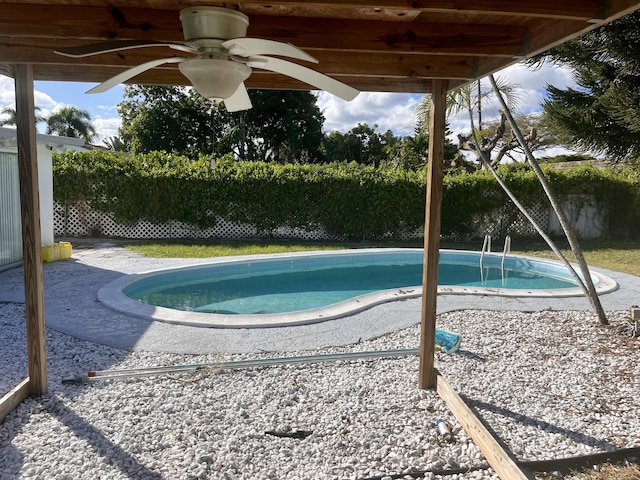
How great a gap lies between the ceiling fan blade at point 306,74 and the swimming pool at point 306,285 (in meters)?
3.52

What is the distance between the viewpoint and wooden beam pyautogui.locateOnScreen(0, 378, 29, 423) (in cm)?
312

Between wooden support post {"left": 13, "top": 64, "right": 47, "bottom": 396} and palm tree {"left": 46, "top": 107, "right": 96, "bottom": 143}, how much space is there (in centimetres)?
3587

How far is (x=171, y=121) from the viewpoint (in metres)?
21.7

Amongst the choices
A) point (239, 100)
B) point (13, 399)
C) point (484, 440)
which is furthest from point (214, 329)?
point (484, 440)

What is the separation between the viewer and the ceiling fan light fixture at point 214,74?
2012 millimetres

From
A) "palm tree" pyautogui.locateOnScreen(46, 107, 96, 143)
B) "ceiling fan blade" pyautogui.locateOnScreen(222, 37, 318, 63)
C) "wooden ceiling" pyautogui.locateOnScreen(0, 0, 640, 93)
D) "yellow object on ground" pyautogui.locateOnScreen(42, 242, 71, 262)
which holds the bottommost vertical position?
"yellow object on ground" pyautogui.locateOnScreen(42, 242, 71, 262)

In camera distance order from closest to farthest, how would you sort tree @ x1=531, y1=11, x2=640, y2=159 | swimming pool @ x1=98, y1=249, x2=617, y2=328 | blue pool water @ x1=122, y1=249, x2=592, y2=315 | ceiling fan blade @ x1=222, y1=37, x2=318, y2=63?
ceiling fan blade @ x1=222, y1=37, x2=318, y2=63 < tree @ x1=531, y1=11, x2=640, y2=159 < swimming pool @ x1=98, y1=249, x2=617, y2=328 < blue pool water @ x1=122, y1=249, x2=592, y2=315

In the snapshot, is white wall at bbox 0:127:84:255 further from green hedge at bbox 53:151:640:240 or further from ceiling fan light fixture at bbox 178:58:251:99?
ceiling fan light fixture at bbox 178:58:251:99

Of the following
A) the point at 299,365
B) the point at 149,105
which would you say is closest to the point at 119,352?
the point at 299,365

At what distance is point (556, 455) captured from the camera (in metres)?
2.87

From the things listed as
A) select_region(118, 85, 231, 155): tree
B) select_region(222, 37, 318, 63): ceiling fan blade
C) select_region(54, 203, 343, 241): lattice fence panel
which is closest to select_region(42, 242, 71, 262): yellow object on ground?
select_region(54, 203, 343, 241): lattice fence panel

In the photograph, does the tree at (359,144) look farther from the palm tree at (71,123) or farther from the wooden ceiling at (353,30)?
the wooden ceiling at (353,30)

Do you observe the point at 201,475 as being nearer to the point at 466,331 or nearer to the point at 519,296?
the point at 466,331

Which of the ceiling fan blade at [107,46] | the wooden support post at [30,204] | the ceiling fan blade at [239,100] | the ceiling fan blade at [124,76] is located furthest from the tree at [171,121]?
the ceiling fan blade at [107,46]
